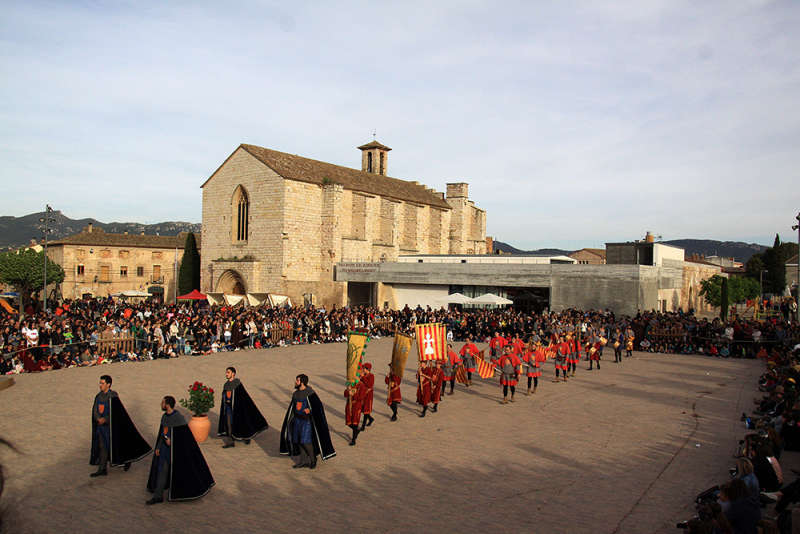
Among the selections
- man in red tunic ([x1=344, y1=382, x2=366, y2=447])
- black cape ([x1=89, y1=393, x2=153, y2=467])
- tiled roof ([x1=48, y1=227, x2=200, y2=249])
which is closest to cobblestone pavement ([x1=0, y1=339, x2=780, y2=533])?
black cape ([x1=89, y1=393, x2=153, y2=467])

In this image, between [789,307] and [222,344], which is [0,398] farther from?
[789,307]

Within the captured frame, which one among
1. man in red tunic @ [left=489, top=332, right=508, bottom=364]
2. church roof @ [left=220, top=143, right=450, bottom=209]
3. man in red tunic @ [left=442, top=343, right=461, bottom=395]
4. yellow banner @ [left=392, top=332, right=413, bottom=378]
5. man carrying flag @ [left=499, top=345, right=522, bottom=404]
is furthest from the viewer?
church roof @ [left=220, top=143, right=450, bottom=209]

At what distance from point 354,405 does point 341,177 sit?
1268 inches

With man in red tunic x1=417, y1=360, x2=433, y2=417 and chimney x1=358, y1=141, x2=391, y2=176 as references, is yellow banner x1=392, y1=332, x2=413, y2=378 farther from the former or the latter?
chimney x1=358, y1=141, x2=391, y2=176

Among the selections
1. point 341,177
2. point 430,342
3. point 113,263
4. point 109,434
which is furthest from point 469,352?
point 113,263

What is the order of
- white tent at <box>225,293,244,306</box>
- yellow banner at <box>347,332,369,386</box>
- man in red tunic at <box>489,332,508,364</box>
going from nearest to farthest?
yellow banner at <box>347,332,369,386</box>, man in red tunic at <box>489,332,508,364</box>, white tent at <box>225,293,244,306</box>

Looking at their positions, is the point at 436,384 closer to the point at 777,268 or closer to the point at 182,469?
the point at 182,469

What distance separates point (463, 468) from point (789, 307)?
112 ft

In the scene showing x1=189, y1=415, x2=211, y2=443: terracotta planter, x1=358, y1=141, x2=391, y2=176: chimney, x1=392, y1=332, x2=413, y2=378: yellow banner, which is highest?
x1=358, y1=141, x2=391, y2=176: chimney

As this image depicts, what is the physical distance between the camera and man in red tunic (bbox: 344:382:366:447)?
10.0 metres

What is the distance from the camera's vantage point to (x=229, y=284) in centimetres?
3719

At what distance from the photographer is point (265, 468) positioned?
8883 mm

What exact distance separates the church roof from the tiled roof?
17.2m

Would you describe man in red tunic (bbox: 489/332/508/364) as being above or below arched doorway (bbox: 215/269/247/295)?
below
